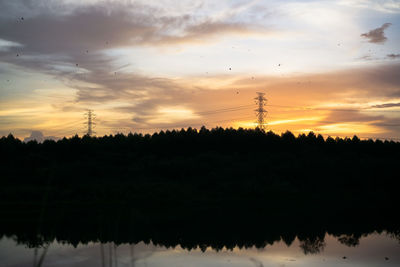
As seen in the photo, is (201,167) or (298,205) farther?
(201,167)

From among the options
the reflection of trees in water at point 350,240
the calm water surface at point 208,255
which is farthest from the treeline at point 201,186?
the calm water surface at point 208,255

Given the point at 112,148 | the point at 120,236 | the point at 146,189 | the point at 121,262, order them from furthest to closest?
the point at 112,148, the point at 146,189, the point at 120,236, the point at 121,262

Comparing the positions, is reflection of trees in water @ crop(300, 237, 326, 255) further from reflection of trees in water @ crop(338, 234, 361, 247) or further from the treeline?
the treeline

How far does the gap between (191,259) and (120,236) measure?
630 cm

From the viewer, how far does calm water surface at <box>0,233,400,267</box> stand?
50.5 feet

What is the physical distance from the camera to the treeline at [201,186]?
26031 mm

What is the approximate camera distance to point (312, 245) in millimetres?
19406

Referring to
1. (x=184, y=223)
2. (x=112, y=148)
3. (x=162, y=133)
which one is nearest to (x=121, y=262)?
(x=184, y=223)

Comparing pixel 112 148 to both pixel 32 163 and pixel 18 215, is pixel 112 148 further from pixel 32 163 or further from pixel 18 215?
pixel 18 215

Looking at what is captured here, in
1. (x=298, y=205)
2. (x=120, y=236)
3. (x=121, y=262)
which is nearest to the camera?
(x=121, y=262)

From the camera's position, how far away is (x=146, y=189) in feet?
144

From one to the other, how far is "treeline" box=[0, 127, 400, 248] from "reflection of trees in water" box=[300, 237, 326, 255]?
1182 mm

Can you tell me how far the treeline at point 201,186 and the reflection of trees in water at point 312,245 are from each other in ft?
A: 3.88

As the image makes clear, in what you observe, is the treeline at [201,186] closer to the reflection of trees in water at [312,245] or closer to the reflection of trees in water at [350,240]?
the reflection of trees in water at [350,240]
